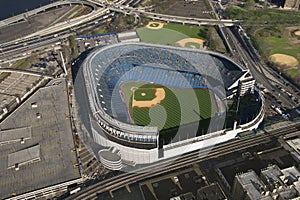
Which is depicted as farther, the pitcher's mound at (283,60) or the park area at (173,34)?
the park area at (173,34)

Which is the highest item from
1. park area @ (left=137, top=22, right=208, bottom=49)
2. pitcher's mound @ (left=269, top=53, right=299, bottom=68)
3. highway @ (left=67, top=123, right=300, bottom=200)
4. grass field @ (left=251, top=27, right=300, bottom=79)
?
park area @ (left=137, top=22, right=208, bottom=49)

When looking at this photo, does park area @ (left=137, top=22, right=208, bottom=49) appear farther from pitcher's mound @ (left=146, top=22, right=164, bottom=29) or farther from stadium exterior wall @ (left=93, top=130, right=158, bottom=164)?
stadium exterior wall @ (left=93, top=130, right=158, bottom=164)

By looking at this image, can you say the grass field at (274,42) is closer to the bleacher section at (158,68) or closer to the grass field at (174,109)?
the bleacher section at (158,68)

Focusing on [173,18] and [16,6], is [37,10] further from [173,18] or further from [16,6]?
[173,18]

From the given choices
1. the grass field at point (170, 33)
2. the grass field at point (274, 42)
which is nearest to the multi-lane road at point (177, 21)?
the grass field at point (170, 33)

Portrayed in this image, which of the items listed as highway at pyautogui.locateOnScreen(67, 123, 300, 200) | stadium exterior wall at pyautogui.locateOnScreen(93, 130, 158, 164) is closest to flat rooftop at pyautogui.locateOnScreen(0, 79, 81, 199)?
highway at pyautogui.locateOnScreen(67, 123, 300, 200)

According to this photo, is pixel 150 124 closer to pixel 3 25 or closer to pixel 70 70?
pixel 70 70

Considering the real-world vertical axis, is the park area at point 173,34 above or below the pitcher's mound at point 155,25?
below
